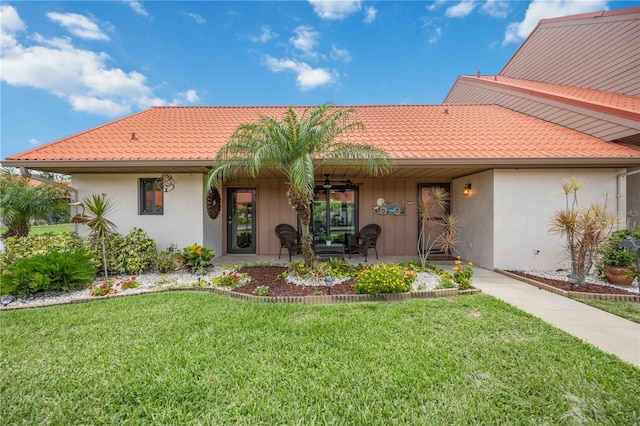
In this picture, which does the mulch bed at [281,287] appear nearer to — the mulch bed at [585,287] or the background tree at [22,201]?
the mulch bed at [585,287]

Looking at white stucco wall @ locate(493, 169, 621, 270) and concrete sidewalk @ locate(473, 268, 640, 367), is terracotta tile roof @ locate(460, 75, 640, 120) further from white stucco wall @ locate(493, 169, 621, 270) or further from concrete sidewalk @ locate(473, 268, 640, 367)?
concrete sidewalk @ locate(473, 268, 640, 367)

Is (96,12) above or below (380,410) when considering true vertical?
above

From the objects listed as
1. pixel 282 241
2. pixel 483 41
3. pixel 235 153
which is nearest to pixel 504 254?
pixel 282 241

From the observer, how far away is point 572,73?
9555 millimetres

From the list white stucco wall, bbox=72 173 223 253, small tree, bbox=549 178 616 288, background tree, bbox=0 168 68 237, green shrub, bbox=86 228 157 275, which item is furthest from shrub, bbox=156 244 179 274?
small tree, bbox=549 178 616 288

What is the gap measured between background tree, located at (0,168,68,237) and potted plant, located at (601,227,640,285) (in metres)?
12.9

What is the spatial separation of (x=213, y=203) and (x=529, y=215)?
8.35m

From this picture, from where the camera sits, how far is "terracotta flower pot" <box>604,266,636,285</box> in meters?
5.00

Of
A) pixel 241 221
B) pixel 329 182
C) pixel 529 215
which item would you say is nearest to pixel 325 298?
pixel 329 182

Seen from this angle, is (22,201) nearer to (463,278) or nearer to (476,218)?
(463,278)

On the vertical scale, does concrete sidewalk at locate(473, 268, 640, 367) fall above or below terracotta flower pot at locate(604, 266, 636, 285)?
below

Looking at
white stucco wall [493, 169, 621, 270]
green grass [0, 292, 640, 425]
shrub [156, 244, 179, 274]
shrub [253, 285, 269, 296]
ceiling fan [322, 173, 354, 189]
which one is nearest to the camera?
green grass [0, 292, 640, 425]

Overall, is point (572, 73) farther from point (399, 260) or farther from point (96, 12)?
point (96, 12)

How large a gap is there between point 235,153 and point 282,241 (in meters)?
3.33
